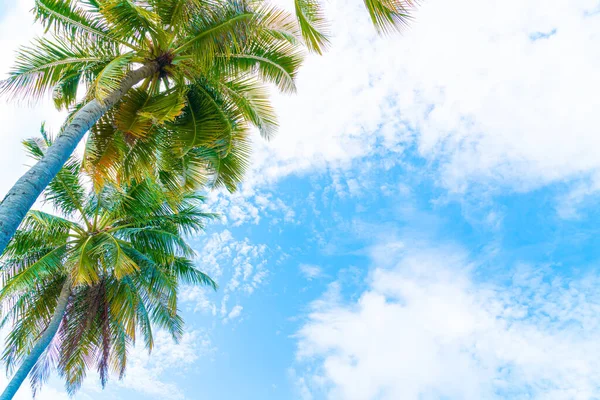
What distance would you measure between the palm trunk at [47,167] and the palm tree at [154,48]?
0.03 metres

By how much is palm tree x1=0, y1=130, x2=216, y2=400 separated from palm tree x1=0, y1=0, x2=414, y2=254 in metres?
3.76

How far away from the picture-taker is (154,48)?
28.8 ft

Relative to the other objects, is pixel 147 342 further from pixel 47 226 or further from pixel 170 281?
pixel 47 226

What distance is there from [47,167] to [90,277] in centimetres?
690

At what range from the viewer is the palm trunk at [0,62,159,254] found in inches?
220

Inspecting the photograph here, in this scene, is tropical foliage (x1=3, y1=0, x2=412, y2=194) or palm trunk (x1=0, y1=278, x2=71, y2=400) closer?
tropical foliage (x1=3, y1=0, x2=412, y2=194)

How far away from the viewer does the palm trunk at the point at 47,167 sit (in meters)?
5.58

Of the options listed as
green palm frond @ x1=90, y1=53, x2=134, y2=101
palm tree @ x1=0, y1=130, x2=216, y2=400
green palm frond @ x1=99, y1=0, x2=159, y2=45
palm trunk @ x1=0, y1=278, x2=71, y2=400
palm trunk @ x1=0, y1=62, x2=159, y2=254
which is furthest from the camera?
palm tree @ x1=0, y1=130, x2=216, y2=400

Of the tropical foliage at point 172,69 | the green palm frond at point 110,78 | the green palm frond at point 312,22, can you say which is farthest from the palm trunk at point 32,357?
the green palm frond at point 312,22

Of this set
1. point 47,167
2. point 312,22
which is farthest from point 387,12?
point 47,167

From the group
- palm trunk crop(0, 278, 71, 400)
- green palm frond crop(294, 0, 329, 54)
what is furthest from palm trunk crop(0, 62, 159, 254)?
palm trunk crop(0, 278, 71, 400)

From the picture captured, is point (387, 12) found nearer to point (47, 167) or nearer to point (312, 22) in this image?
point (312, 22)

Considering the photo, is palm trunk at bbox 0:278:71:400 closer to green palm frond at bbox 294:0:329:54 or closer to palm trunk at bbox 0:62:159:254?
palm trunk at bbox 0:62:159:254

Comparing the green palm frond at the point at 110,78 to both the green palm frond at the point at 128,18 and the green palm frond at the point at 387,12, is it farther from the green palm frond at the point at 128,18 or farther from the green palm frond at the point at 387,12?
the green palm frond at the point at 387,12
